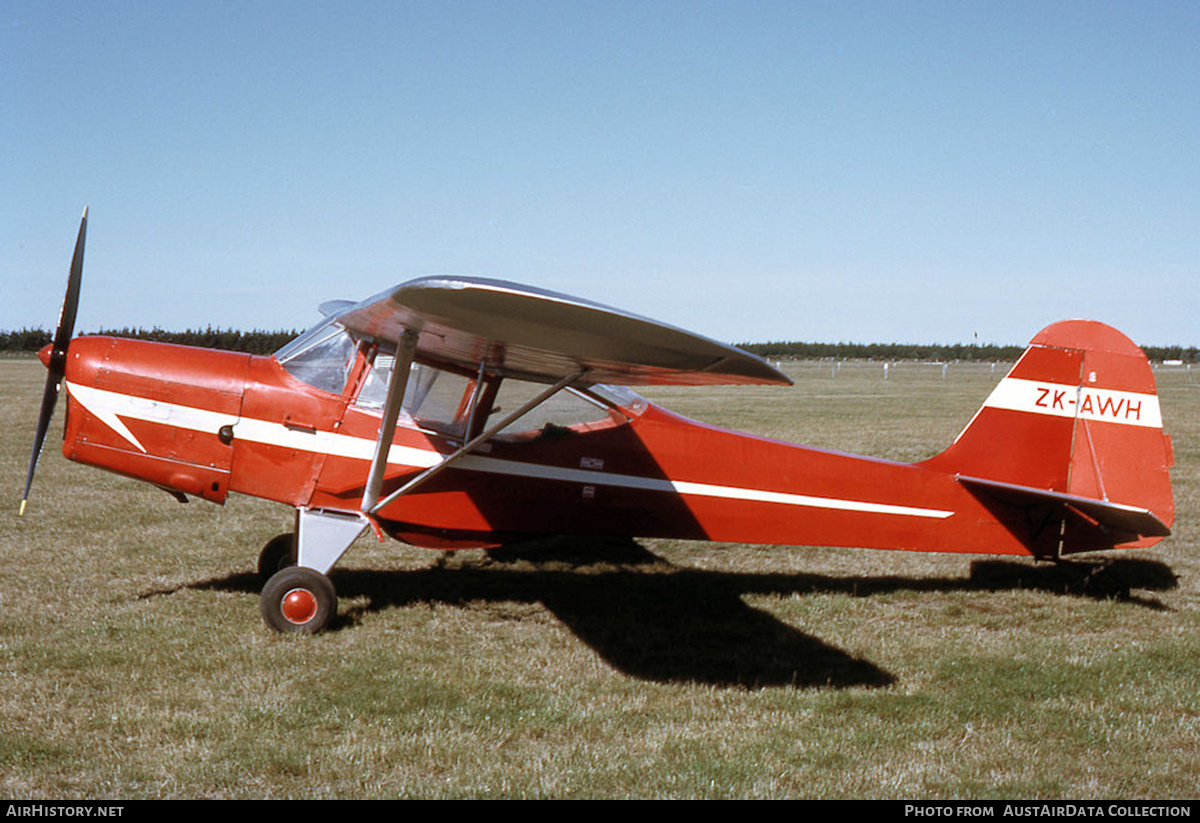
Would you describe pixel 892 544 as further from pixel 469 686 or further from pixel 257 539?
pixel 257 539

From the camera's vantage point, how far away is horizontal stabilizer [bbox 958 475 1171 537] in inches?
237

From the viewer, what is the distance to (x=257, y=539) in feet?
28.8

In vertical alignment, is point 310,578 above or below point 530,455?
below

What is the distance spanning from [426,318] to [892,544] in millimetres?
4016

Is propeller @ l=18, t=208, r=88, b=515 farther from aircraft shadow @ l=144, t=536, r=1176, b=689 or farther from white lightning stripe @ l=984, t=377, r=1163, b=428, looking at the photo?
white lightning stripe @ l=984, t=377, r=1163, b=428

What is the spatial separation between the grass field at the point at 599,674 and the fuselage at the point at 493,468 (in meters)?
0.66

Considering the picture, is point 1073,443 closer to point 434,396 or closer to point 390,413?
point 434,396

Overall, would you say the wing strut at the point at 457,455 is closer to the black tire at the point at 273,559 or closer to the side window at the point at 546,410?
the side window at the point at 546,410

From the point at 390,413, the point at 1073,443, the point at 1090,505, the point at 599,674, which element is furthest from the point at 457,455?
the point at 1073,443

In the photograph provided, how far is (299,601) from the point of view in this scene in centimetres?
586

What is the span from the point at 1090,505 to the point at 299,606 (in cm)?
542

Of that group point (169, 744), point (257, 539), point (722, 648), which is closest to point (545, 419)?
point (722, 648)

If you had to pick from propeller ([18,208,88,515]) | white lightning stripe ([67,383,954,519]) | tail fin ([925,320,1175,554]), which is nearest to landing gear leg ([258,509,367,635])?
white lightning stripe ([67,383,954,519])
